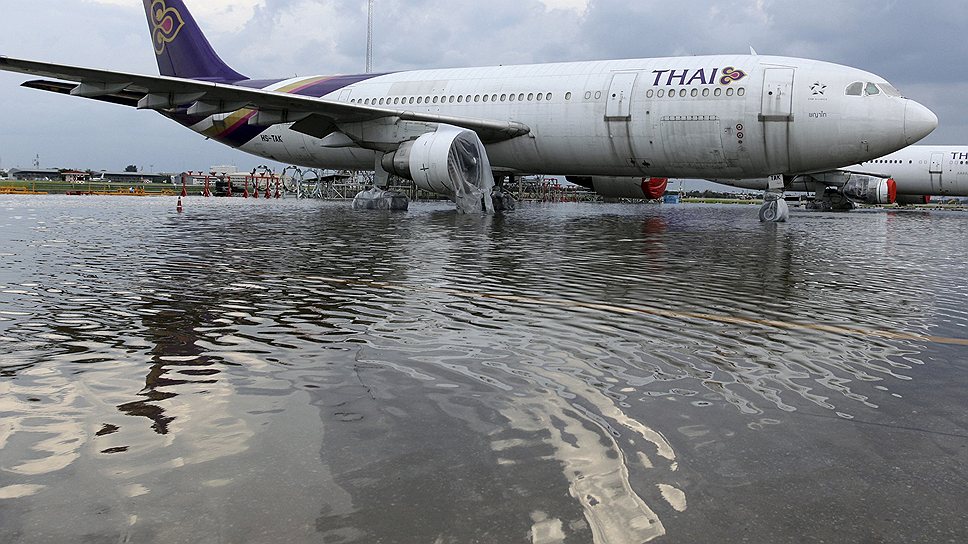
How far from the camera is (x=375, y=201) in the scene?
2148 cm

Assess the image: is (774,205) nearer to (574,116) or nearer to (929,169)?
(574,116)

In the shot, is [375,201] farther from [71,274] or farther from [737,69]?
[71,274]

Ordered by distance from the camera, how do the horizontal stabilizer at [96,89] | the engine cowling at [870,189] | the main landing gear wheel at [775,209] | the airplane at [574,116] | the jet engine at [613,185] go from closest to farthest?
the horizontal stabilizer at [96,89] < the airplane at [574,116] < the main landing gear wheel at [775,209] < the jet engine at [613,185] < the engine cowling at [870,189]

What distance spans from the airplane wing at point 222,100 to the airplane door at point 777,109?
5.70 m

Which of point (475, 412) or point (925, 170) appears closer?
point (475, 412)

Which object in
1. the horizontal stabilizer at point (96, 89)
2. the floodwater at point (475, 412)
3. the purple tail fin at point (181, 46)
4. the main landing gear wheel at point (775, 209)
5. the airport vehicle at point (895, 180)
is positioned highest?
the purple tail fin at point (181, 46)

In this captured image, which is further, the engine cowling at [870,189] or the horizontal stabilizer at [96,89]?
the engine cowling at [870,189]

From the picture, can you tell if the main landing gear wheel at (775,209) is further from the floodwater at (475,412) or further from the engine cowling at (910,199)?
the engine cowling at (910,199)

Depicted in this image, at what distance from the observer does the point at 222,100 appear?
16.4 m

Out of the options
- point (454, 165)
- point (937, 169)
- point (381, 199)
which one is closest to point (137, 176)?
point (381, 199)

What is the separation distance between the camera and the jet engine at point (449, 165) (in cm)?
1728

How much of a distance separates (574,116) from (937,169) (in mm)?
25806

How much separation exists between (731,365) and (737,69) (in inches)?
568

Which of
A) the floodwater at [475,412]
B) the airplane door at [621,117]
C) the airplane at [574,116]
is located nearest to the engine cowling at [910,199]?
the airplane at [574,116]
